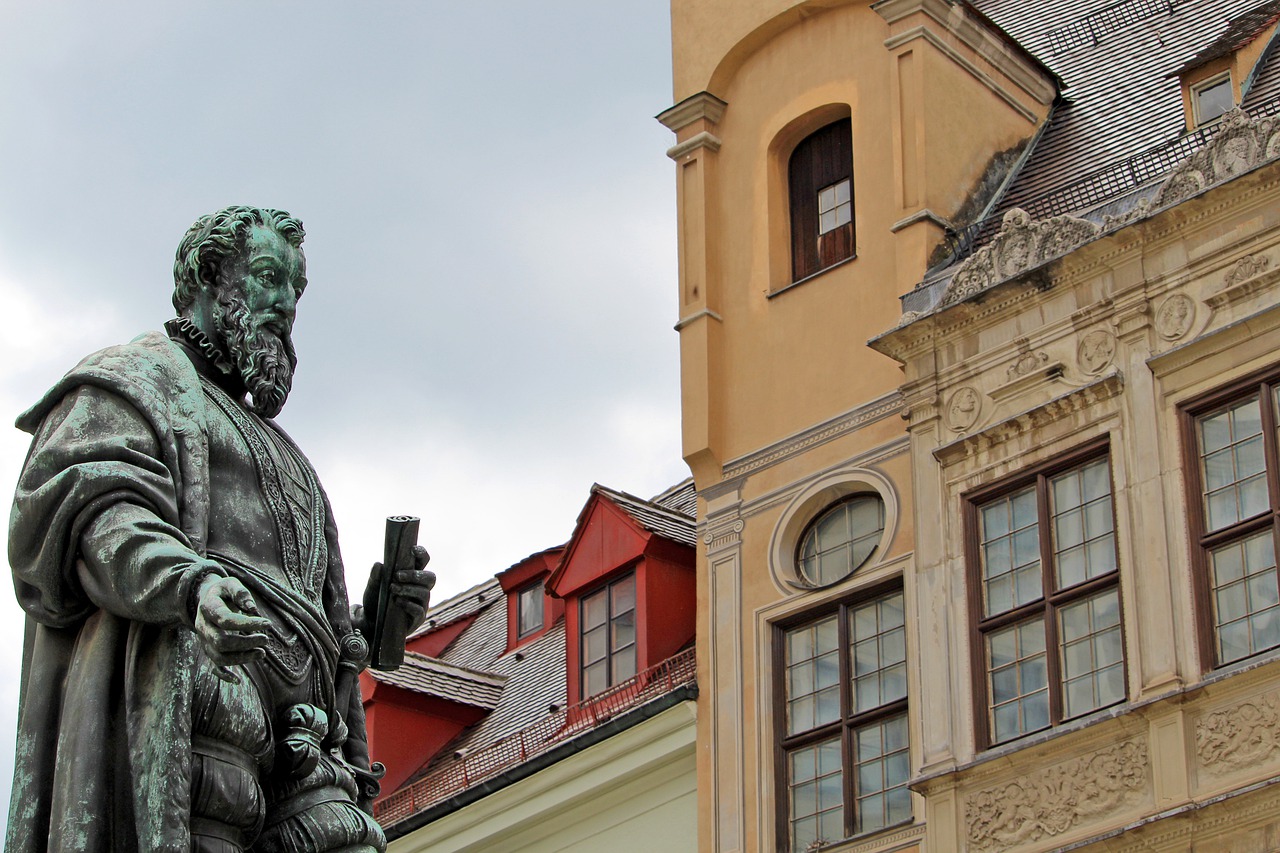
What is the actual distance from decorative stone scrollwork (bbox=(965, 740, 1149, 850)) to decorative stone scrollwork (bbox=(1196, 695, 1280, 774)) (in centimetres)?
54

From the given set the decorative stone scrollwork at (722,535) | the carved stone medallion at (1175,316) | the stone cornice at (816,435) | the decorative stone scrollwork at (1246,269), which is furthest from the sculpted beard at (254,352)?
the decorative stone scrollwork at (722,535)

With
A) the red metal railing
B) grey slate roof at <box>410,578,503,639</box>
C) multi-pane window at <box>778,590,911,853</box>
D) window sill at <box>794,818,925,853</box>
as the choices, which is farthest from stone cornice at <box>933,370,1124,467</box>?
grey slate roof at <box>410,578,503,639</box>

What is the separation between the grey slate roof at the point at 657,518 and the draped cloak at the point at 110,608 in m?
19.4

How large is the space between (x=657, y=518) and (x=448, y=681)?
4.56 metres

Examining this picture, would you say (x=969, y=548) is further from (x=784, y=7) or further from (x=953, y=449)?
(x=784, y=7)

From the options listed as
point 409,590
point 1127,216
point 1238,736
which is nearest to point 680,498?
point 1127,216

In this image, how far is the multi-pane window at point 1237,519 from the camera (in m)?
19.6

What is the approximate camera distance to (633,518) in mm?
26625

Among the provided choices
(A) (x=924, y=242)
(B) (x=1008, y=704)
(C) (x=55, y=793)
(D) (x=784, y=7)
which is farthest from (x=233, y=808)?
(D) (x=784, y=7)

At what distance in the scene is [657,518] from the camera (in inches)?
1059

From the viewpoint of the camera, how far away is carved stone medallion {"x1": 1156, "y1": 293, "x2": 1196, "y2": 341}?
21.0 meters

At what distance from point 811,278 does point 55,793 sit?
18536 millimetres

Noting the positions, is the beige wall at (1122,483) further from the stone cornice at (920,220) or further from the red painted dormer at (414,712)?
the red painted dormer at (414,712)

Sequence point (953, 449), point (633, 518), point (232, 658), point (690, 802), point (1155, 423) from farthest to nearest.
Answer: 1. point (633, 518)
2. point (690, 802)
3. point (953, 449)
4. point (1155, 423)
5. point (232, 658)
